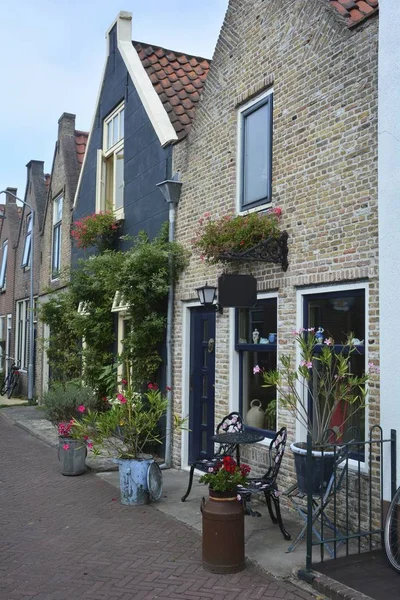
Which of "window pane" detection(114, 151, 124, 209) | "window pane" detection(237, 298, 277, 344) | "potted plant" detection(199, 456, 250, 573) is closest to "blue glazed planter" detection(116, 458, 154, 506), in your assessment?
"window pane" detection(237, 298, 277, 344)

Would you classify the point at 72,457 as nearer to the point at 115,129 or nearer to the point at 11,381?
the point at 115,129

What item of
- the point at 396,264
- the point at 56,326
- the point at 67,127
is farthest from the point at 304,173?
the point at 67,127

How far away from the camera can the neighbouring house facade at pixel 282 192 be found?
245 inches

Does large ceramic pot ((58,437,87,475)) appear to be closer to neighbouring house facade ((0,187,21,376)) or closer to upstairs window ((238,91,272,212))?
upstairs window ((238,91,272,212))

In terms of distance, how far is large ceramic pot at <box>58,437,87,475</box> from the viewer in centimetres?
910

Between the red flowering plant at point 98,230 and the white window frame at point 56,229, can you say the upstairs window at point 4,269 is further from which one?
the red flowering plant at point 98,230

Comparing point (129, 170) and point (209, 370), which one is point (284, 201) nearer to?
point (209, 370)

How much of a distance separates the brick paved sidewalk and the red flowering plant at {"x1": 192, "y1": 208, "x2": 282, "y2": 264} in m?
3.16

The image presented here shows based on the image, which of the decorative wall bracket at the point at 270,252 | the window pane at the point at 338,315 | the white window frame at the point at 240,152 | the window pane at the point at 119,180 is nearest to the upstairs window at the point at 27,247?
the window pane at the point at 119,180

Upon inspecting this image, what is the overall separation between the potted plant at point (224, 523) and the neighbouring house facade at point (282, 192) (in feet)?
4.95

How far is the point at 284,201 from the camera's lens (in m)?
7.32

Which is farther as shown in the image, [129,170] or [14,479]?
[129,170]

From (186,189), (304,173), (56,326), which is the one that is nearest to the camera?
(304,173)

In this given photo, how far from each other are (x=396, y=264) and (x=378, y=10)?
248 cm
